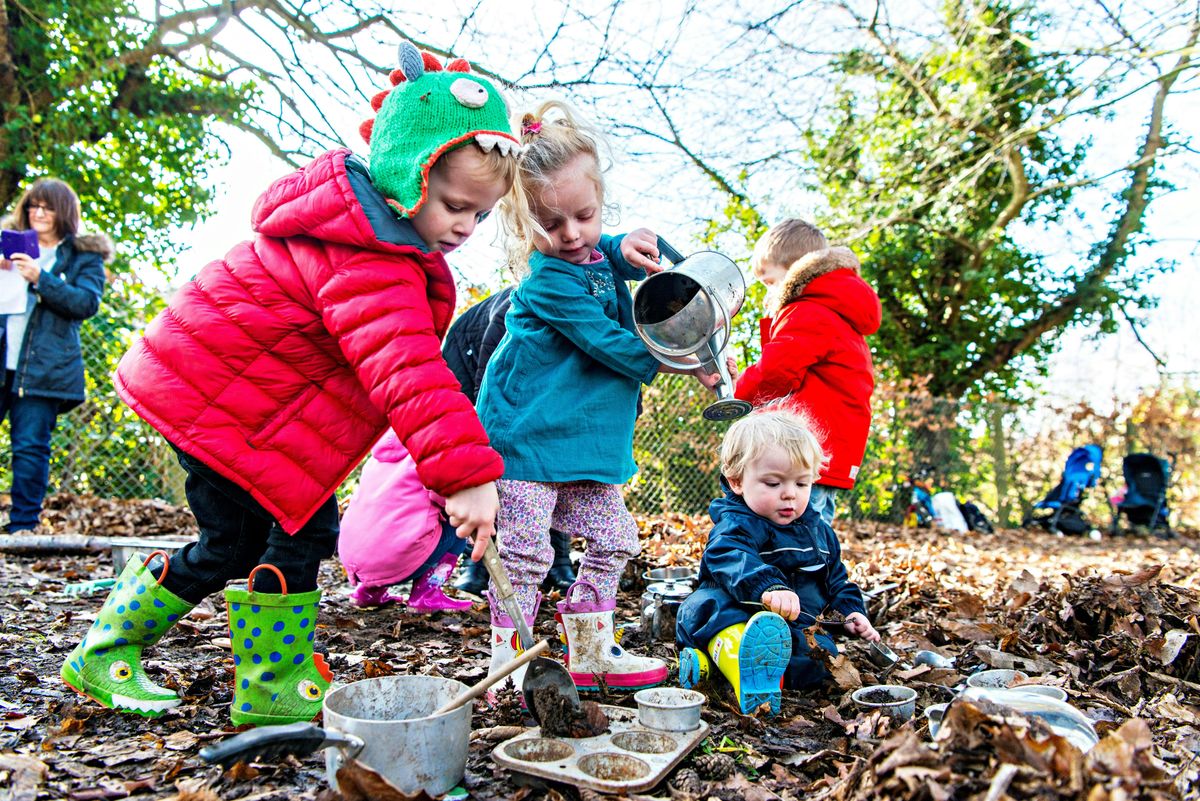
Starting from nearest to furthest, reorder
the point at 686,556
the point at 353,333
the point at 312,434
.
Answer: the point at 353,333 < the point at 312,434 < the point at 686,556

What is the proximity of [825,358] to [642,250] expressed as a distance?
1.36 meters

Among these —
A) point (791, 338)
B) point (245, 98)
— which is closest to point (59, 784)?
point (791, 338)

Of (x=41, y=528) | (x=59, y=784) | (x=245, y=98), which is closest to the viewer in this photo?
(x=59, y=784)

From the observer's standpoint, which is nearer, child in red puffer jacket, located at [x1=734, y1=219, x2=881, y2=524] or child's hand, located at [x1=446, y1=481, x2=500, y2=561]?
child's hand, located at [x1=446, y1=481, x2=500, y2=561]

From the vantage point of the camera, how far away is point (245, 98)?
790 cm

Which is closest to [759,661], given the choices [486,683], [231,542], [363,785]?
[486,683]

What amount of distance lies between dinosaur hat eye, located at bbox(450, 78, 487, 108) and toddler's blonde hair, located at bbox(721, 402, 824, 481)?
4.42 feet

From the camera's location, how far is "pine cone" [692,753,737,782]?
194cm

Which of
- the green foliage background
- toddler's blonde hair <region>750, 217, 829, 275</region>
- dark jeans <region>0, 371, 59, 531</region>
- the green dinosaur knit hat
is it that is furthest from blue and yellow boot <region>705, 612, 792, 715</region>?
the green foliage background

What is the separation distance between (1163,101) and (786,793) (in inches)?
399

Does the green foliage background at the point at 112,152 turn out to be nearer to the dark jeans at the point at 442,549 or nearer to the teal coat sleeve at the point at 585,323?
the dark jeans at the point at 442,549

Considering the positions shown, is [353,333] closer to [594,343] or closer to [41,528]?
[594,343]

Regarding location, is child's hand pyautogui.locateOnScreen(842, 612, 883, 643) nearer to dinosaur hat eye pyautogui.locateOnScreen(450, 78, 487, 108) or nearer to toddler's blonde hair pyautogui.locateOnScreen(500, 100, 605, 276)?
toddler's blonde hair pyautogui.locateOnScreen(500, 100, 605, 276)

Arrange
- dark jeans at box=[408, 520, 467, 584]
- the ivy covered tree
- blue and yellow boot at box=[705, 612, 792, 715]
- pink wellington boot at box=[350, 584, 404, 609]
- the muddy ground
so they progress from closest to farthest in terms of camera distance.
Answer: the muddy ground → blue and yellow boot at box=[705, 612, 792, 715] → dark jeans at box=[408, 520, 467, 584] → pink wellington boot at box=[350, 584, 404, 609] → the ivy covered tree
